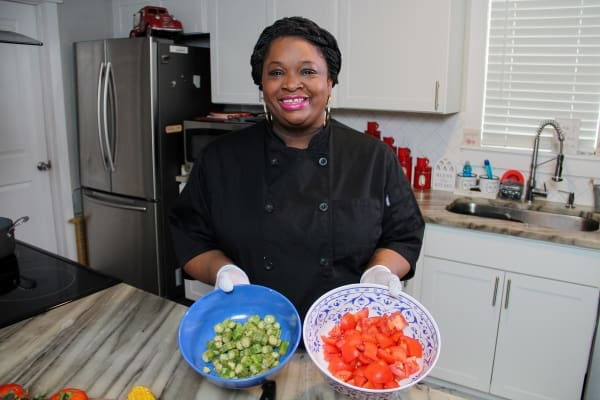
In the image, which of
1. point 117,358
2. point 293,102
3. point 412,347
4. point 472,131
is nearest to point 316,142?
point 293,102

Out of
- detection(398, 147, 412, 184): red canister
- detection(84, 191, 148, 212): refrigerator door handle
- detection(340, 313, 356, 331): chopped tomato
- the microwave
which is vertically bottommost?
detection(84, 191, 148, 212): refrigerator door handle

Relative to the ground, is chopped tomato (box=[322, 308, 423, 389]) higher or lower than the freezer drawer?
higher

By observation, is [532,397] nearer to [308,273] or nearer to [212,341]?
[308,273]

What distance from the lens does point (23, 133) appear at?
3154 millimetres

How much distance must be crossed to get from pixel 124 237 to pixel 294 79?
7.62ft

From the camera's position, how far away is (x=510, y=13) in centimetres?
238

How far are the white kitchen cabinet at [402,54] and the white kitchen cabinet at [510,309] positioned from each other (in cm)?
67

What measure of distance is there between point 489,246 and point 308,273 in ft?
3.75

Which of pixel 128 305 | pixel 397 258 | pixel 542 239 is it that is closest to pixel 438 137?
pixel 542 239

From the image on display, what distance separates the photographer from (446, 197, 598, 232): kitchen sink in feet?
7.42

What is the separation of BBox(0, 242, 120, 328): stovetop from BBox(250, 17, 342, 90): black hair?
2.69ft

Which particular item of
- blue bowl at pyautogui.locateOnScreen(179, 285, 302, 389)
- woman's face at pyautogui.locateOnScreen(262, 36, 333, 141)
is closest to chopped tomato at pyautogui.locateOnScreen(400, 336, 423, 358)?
blue bowl at pyautogui.locateOnScreen(179, 285, 302, 389)

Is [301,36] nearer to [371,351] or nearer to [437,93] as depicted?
[371,351]

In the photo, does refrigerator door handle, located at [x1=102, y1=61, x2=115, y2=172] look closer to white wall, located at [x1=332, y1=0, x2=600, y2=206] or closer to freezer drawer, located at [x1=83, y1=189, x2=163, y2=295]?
freezer drawer, located at [x1=83, y1=189, x2=163, y2=295]
